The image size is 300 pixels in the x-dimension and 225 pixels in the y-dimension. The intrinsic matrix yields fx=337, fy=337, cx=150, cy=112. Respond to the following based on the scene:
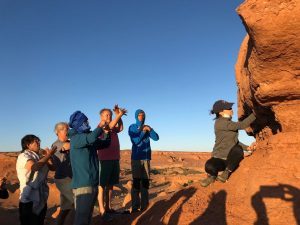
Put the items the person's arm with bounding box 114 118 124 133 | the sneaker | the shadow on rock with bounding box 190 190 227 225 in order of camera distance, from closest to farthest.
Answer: the shadow on rock with bounding box 190 190 227 225 < the sneaker < the person's arm with bounding box 114 118 124 133

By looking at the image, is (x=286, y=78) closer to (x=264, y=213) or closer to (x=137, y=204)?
(x=264, y=213)

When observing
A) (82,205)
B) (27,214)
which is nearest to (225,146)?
(82,205)

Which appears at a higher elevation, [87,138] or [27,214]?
[87,138]

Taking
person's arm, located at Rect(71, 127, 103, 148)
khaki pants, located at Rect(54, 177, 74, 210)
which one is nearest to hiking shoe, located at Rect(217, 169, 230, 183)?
person's arm, located at Rect(71, 127, 103, 148)

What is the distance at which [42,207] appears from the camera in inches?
193

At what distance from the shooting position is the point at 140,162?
6.68 meters

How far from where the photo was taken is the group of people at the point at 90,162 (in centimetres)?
461

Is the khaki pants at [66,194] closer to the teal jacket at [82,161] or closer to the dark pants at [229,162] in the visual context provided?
the teal jacket at [82,161]

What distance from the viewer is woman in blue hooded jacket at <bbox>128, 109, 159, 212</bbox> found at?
263 inches

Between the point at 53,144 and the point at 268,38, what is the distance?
12.3ft

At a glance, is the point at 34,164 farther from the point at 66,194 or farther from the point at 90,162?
the point at 66,194

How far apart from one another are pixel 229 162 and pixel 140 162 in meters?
1.94

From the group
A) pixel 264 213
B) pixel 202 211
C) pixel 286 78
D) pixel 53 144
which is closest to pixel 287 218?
pixel 264 213

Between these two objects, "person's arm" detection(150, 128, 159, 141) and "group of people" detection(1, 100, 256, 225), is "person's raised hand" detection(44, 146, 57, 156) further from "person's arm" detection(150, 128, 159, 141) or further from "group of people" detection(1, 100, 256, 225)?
A: "person's arm" detection(150, 128, 159, 141)
